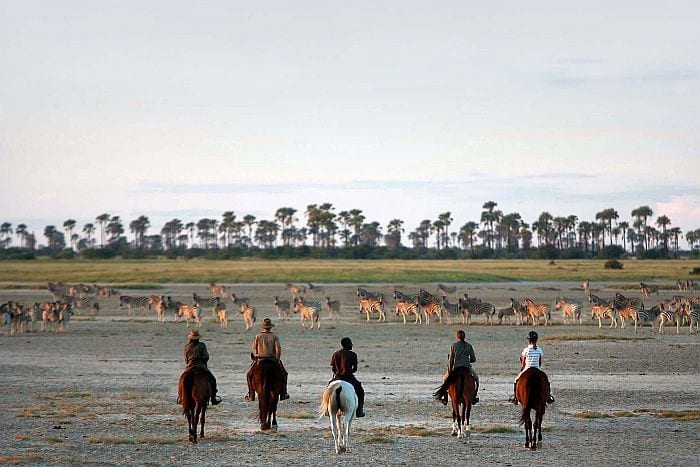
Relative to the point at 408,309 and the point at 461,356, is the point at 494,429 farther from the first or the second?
the point at 408,309

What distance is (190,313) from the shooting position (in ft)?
138

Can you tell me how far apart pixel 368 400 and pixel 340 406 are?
5.91 m

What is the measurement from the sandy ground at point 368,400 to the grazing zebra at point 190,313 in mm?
2288

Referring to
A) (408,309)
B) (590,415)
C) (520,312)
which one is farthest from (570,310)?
(590,415)

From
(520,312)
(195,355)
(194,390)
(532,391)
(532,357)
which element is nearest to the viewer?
(532,391)

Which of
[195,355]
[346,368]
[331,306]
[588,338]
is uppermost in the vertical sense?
[195,355]

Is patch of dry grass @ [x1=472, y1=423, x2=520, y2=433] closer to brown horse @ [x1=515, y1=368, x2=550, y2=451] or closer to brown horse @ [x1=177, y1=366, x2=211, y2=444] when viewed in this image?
brown horse @ [x1=515, y1=368, x2=550, y2=451]

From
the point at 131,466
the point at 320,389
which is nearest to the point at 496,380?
the point at 320,389

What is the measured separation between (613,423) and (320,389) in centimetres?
709

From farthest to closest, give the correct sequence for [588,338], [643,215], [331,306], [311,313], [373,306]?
[643,215] → [331,306] → [373,306] → [311,313] → [588,338]

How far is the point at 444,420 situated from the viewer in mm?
17906

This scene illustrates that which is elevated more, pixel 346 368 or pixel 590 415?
pixel 346 368

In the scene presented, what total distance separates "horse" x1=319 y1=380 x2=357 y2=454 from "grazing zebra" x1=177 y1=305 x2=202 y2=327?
88.3ft

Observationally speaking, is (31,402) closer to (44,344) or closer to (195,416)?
(195,416)
